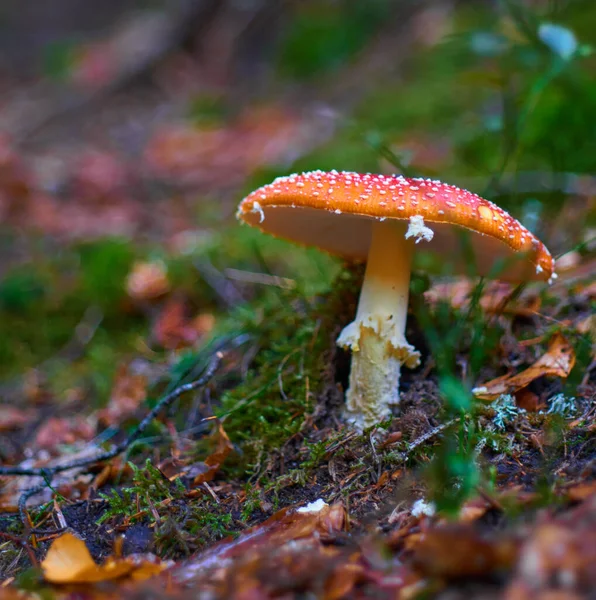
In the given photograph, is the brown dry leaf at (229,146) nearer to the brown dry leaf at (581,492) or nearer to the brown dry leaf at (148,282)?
the brown dry leaf at (148,282)

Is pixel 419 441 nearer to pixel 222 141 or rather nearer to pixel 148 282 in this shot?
pixel 148 282

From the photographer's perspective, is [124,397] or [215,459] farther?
[124,397]

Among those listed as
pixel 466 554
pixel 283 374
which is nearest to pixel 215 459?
pixel 283 374

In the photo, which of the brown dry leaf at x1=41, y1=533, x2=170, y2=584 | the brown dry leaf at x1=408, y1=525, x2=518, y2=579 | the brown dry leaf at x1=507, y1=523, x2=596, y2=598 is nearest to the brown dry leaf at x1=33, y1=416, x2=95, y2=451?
the brown dry leaf at x1=41, y1=533, x2=170, y2=584

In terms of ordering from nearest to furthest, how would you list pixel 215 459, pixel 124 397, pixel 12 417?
pixel 215 459 < pixel 124 397 < pixel 12 417

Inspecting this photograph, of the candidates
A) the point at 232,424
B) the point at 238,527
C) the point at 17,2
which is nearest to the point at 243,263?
the point at 232,424

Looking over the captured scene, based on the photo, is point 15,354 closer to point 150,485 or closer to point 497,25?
point 150,485

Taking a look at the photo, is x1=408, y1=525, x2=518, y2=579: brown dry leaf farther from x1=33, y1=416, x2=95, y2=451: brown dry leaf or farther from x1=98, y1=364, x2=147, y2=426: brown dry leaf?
x1=33, y1=416, x2=95, y2=451: brown dry leaf
